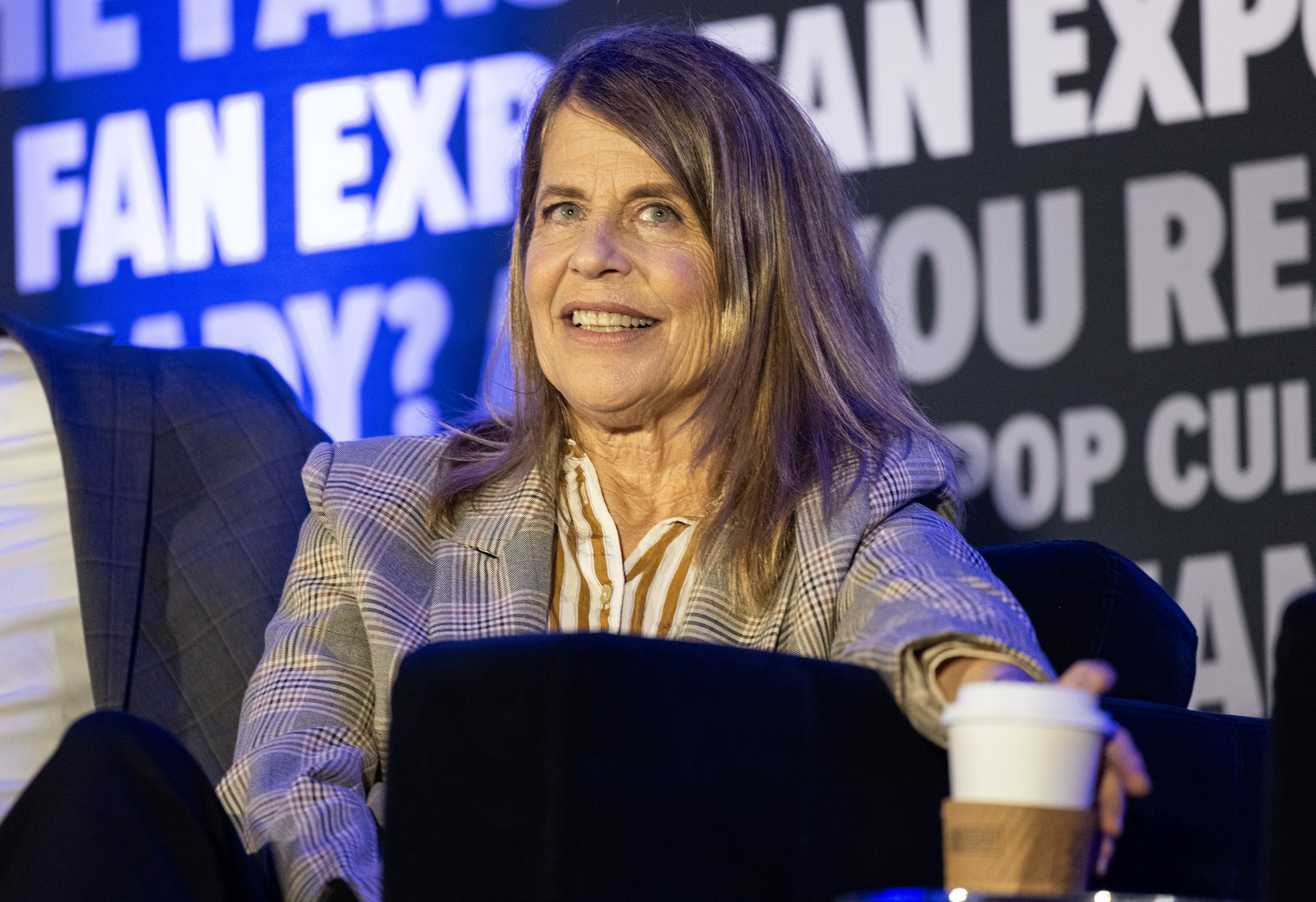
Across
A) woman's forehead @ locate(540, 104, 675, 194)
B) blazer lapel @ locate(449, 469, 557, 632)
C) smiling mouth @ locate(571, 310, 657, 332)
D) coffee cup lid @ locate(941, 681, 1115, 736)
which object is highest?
woman's forehead @ locate(540, 104, 675, 194)

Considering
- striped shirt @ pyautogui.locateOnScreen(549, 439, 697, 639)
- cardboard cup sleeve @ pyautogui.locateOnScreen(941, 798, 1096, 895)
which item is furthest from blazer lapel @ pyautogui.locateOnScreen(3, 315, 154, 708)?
cardboard cup sleeve @ pyautogui.locateOnScreen(941, 798, 1096, 895)

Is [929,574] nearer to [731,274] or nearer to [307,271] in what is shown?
[731,274]

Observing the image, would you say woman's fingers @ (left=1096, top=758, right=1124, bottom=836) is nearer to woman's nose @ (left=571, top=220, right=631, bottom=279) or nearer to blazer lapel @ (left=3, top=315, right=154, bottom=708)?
woman's nose @ (left=571, top=220, right=631, bottom=279)

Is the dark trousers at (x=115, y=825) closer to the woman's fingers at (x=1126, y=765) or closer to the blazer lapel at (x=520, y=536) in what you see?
the blazer lapel at (x=520, y=536)

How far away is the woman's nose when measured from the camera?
1.63 m

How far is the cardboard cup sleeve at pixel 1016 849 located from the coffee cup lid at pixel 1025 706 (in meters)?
0.05

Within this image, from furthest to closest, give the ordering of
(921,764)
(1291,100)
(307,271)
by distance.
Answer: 1. (307,271)
2. (1291,100)
3. (921,764)

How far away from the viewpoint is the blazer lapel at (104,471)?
1.80 meters

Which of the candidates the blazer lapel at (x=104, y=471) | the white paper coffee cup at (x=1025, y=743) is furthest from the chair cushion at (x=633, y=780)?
the blazer lapel at (x=104, y=471)

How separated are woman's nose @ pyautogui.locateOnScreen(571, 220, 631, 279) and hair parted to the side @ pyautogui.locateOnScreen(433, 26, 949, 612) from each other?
0.28 feet

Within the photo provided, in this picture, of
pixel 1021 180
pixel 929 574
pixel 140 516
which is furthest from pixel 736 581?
pixel 1021 180

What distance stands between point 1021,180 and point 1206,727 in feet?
4.46

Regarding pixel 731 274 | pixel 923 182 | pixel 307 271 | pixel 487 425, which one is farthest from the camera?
pixel 307 271

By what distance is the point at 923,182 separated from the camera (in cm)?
256
